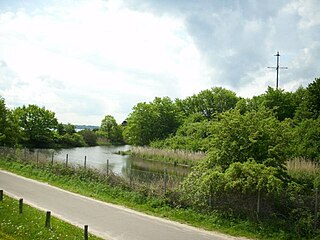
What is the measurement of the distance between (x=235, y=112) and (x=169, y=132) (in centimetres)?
5736

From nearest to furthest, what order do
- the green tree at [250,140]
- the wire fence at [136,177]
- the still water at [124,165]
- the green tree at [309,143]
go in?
the green tree at [250,140] < the wire fence at [136,177] < the still water at [124,165] < the green tree at [309,143]

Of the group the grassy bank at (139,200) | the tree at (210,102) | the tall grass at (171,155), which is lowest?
the grassy bank at (139,200)

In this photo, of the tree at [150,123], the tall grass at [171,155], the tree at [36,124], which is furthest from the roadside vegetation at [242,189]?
the tree at [36,124]

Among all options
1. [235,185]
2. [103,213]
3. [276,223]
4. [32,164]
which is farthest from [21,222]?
[32,164]

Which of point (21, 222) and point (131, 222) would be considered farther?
point (131, 222)

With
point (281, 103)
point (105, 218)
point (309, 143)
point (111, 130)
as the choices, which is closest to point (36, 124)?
point (111, 130)

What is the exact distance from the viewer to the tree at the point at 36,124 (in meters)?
68.8

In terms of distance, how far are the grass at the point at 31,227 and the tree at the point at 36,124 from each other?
57.4 metres

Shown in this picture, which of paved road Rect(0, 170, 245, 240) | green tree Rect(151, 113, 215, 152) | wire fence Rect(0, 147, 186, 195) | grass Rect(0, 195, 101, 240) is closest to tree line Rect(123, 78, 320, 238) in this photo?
wire fence Rect(0, 147, 186, 195)

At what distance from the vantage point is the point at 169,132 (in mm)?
73062

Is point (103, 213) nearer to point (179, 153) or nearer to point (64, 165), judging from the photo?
point (64, 165)

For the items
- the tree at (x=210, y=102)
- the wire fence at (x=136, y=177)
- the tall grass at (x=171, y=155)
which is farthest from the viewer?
the tree at (x=210, y=102)

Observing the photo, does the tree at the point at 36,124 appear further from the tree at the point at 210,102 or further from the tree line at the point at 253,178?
the tree line at the point at 253,178

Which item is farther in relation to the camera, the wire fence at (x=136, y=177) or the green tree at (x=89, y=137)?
the green tree at (x=89, y=137)
